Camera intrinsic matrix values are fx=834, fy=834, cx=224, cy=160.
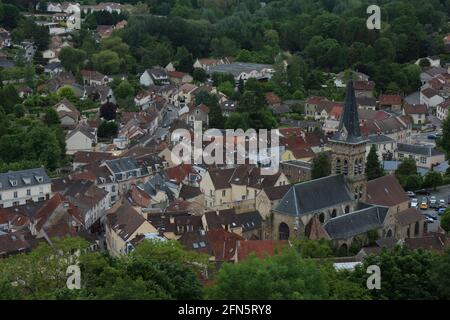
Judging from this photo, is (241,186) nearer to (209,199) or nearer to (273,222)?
(209,199)

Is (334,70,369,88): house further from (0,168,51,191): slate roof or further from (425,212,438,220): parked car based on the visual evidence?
(0,168,51,191): slate roof

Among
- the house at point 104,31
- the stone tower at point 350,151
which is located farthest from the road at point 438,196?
the house at point 104,31

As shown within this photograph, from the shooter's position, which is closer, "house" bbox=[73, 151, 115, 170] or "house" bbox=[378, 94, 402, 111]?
"house" bbox=[73, 151, 115, 170]

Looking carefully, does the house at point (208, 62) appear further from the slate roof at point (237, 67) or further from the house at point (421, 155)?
the house at point (421, 155)

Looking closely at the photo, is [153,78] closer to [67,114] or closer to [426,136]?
[67,114]

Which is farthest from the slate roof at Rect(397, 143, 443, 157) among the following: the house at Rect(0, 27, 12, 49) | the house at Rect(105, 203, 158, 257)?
the house at Rect(0, 27, 12, 49)
